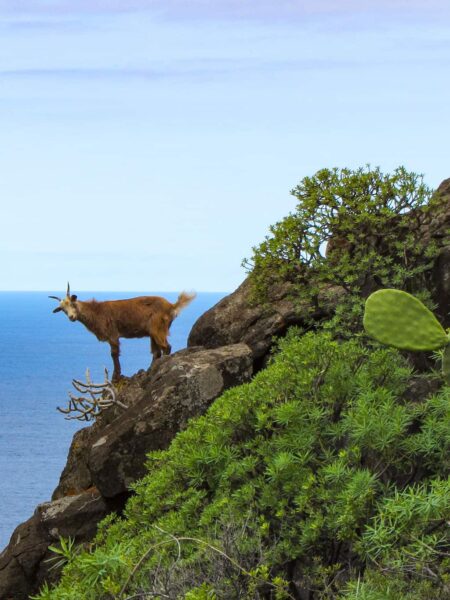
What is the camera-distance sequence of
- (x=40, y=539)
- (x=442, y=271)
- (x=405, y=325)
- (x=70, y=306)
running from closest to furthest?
(x=405, y=325), (x=442, y=271), (x=40, y=539), (x=70, y=306)

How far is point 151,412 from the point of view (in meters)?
16.7

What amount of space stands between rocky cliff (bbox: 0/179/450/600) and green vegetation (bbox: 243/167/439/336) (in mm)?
438

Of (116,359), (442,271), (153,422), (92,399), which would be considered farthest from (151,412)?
(116,359)

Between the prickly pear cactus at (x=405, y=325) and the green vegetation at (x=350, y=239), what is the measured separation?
24.8 feet

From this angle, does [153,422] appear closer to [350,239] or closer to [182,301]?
[350,239]

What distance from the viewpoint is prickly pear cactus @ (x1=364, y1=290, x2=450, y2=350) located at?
10859mm

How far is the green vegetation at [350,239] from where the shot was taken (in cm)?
1873

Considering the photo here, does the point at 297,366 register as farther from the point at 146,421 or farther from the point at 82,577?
the point at 146,421

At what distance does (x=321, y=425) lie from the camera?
36.4ft

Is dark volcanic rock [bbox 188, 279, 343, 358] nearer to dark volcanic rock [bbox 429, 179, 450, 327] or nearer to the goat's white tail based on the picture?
dark volcanic rock [bbox 429, 179, 450, 327]

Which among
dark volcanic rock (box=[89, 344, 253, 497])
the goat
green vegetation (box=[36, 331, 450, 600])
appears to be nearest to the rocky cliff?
dark volcanic rock (box=[89, 344, 253, 497])

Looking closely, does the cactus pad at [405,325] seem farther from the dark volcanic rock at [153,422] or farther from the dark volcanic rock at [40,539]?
the dark volcanic rock at [40,539]

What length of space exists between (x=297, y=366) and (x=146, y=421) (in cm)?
513

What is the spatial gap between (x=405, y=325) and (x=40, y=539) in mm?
11008
